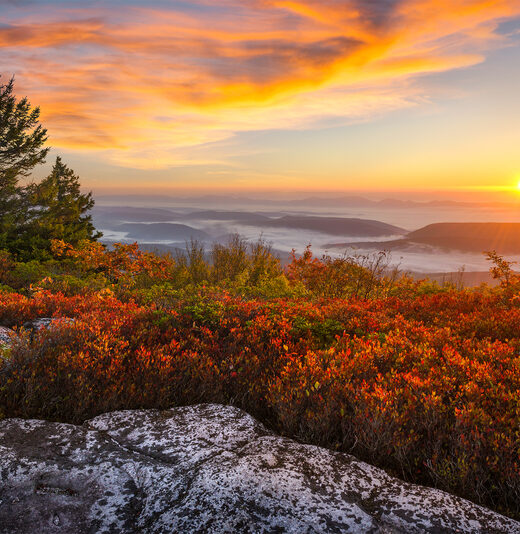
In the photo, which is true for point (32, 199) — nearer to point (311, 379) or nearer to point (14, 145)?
point (14, 145)

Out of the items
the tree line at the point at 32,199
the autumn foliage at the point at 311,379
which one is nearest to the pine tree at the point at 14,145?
the tree line at the point at 32,199

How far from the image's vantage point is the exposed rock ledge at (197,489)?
228cm

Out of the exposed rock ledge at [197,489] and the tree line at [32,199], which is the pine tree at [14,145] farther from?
the exposed rock ledge at [197,489]

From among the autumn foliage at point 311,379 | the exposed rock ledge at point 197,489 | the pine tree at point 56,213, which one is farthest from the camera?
the pine tree at point 56,213

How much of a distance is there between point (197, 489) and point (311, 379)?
169 centimetres

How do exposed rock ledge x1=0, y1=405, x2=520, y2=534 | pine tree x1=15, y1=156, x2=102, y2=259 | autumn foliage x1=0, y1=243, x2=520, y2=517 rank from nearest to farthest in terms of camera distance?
exposed rock ledge x1=0, y1=405, x2=520, y2=534 → autumn foliage x1=0, y1=243, x2=520, y2=517 → pine tree x1=15, y1=156, x2=102, y2=259

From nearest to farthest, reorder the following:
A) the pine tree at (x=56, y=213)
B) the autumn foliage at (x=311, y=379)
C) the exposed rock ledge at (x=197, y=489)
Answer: the exposed rock ledge at (x=197, y=489)
the autumn foliage at (x=311, y=379)
the pine tree at (x=56, y=213)

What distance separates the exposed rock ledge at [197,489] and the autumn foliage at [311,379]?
0.36m

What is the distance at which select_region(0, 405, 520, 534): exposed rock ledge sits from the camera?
7.48 feet

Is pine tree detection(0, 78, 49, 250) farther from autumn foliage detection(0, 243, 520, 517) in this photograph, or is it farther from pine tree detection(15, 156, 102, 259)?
autumn foliage detection(0, 243, 520, 517)

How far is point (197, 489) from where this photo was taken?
2.52m

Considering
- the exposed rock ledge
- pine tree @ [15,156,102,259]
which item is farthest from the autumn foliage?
pine tree @ [15,156,102,259]

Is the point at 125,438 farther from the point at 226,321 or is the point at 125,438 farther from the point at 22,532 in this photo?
the point at 226,321

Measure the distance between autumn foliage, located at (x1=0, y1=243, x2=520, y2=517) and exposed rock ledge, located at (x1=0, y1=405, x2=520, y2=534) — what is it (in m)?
0.36
